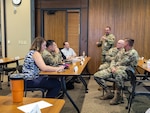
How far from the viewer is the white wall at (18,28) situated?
22.7 ft

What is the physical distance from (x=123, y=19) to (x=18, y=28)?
11.4 feet

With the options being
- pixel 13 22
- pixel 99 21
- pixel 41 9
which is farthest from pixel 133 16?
pixel 13 22

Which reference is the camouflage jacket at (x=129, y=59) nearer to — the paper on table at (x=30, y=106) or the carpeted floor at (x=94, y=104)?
the carpeted floor at (x=94, y=104)

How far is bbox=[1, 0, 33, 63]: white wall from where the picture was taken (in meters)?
6.91

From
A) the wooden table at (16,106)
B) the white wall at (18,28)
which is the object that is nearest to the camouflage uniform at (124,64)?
the wooden table at (16,106)

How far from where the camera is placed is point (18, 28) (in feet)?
23.0

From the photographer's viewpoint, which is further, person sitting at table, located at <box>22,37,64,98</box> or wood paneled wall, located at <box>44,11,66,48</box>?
wood paneled wall, located at <box>44,11,66,48</box>

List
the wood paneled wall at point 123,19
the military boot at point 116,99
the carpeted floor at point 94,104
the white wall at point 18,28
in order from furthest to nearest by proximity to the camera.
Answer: the white wall at point 18,28
the wood paneled wall at point 123,19
the military boot at point 116,99
the carpeted floor at point 94,104

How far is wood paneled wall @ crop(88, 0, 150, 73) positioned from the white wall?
2.06 meters

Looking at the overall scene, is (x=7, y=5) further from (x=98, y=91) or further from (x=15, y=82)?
(x=15, y=82)

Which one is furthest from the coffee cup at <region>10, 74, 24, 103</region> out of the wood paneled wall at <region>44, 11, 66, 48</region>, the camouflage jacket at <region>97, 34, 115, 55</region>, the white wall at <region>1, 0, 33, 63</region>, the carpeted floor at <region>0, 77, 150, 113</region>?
the wood paneled wall at <region>44, 11, 66, 48</region>

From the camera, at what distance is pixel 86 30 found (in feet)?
23.1

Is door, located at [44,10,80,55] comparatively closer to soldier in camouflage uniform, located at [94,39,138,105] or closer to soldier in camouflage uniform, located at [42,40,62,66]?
soldier in camouflage uniform, located at [42,40,62,66]

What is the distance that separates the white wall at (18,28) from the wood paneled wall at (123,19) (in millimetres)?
2062
